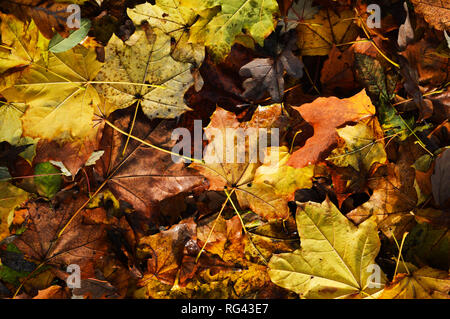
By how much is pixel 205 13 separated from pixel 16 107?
2.48 feet

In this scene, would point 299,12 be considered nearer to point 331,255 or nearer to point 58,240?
point 331,255

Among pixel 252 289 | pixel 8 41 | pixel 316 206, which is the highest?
pixel 8 41

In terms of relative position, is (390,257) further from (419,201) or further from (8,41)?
(8,41)

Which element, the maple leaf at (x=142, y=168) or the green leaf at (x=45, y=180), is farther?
the green leaf at (x=45, y=180)

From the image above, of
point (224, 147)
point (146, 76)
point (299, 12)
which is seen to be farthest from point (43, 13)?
point (299, 12)

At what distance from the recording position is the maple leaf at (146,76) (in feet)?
3.52

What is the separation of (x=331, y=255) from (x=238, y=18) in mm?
824

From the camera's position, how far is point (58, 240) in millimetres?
1150

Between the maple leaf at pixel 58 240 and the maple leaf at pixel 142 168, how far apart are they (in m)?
0.19

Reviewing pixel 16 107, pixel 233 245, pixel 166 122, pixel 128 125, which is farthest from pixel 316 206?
pixel 16 107

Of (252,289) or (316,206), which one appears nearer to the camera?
(316,206)

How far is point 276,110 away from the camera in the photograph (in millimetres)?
1121

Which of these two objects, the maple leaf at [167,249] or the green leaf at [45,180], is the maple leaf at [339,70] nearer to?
the maple leaf at [167,249]

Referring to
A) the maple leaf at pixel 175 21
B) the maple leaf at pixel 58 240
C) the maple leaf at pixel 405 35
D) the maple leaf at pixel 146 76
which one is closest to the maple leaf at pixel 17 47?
the maple leaf at pixel 146 76
